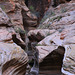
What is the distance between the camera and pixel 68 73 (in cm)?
342

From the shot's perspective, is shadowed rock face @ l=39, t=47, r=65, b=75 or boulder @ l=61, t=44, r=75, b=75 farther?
shadowed rock face @ l=39, t=47, r=65, b=75

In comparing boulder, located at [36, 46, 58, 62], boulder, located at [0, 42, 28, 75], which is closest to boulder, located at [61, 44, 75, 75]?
boulder, located at [36, 46, 58, 62]

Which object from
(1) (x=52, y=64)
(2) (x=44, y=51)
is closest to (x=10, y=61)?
(2) (x=44, y=51)

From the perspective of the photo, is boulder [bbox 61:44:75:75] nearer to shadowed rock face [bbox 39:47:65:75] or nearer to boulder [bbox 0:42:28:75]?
shadowed rock face [bbox 39:47:65:75]

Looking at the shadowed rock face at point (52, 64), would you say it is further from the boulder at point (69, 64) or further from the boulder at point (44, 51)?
the boulder at point (69, 64)

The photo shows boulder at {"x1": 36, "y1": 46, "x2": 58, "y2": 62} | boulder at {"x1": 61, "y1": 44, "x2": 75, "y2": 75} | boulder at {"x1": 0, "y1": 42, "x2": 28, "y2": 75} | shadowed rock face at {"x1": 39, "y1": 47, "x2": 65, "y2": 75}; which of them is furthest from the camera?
shadowed rock face at {"x1": 39, "y1": 47, "x2": 65, "y2": 75}

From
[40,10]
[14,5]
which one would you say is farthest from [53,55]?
[40,10]

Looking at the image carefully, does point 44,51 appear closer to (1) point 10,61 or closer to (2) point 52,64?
(2) point 52,64

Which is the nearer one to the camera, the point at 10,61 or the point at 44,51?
the point at 10,61

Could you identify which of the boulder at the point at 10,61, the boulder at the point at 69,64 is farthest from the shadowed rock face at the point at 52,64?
the boulder at the point at 69,64

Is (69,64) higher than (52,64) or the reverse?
higher

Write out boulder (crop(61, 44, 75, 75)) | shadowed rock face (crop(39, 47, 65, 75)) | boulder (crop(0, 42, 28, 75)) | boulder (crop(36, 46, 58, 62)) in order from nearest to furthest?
boulder (crop(61, 44, 75, 75)), boulder (crop(0, 42, 28, 75)), boulder (crop(36, 46, 58, 62)), shadowed rock face (crop(39, 47, 65, 75))

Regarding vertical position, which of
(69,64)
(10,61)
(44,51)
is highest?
(69,64)

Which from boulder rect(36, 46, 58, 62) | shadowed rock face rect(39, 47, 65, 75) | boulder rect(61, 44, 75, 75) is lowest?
shadowed rock face rect(39, 47, 65, 75)
